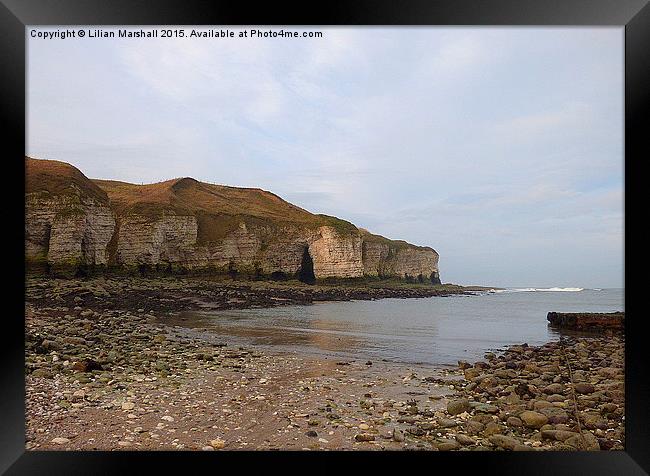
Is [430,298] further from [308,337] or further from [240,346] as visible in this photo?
[240,346]

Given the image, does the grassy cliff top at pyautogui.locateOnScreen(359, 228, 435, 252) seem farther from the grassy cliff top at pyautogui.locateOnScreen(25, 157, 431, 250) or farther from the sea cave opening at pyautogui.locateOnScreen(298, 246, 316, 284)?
the sea cave opening at pyautogui.locateOnScreen(298, 246, 316, 284)

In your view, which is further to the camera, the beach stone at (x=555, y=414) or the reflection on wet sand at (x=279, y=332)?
the reflection on wet sand at (x=279, y=332)

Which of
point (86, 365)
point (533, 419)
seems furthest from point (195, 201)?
point (533, 419)

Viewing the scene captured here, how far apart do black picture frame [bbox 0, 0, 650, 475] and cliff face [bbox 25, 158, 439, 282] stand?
224cm

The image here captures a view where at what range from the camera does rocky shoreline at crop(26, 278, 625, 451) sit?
7.84 feet

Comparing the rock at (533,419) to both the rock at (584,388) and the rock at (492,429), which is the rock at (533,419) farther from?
the rock at (584,388)

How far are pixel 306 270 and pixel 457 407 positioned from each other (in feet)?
18.4

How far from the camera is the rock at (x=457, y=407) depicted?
2691 millimetres

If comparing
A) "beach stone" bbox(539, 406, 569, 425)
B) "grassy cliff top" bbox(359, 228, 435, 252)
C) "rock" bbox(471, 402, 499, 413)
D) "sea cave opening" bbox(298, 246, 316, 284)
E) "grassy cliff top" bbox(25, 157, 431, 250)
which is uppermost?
"grassy cliff top" bbox(25, 157, 431, 250)

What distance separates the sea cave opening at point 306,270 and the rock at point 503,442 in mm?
5594

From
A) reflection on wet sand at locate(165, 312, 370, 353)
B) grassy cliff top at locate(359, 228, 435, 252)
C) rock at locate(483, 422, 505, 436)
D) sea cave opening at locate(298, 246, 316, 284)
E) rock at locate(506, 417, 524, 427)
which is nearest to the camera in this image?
rock at locate(483, 422, 505, 436)

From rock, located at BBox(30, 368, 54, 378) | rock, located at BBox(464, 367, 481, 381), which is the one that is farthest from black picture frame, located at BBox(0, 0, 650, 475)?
rock, located at BBox(464, 367, 481, 381)

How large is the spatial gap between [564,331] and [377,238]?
276cm

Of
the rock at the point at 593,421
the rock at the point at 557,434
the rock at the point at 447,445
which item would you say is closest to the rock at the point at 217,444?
the rock at the point at 447,445
